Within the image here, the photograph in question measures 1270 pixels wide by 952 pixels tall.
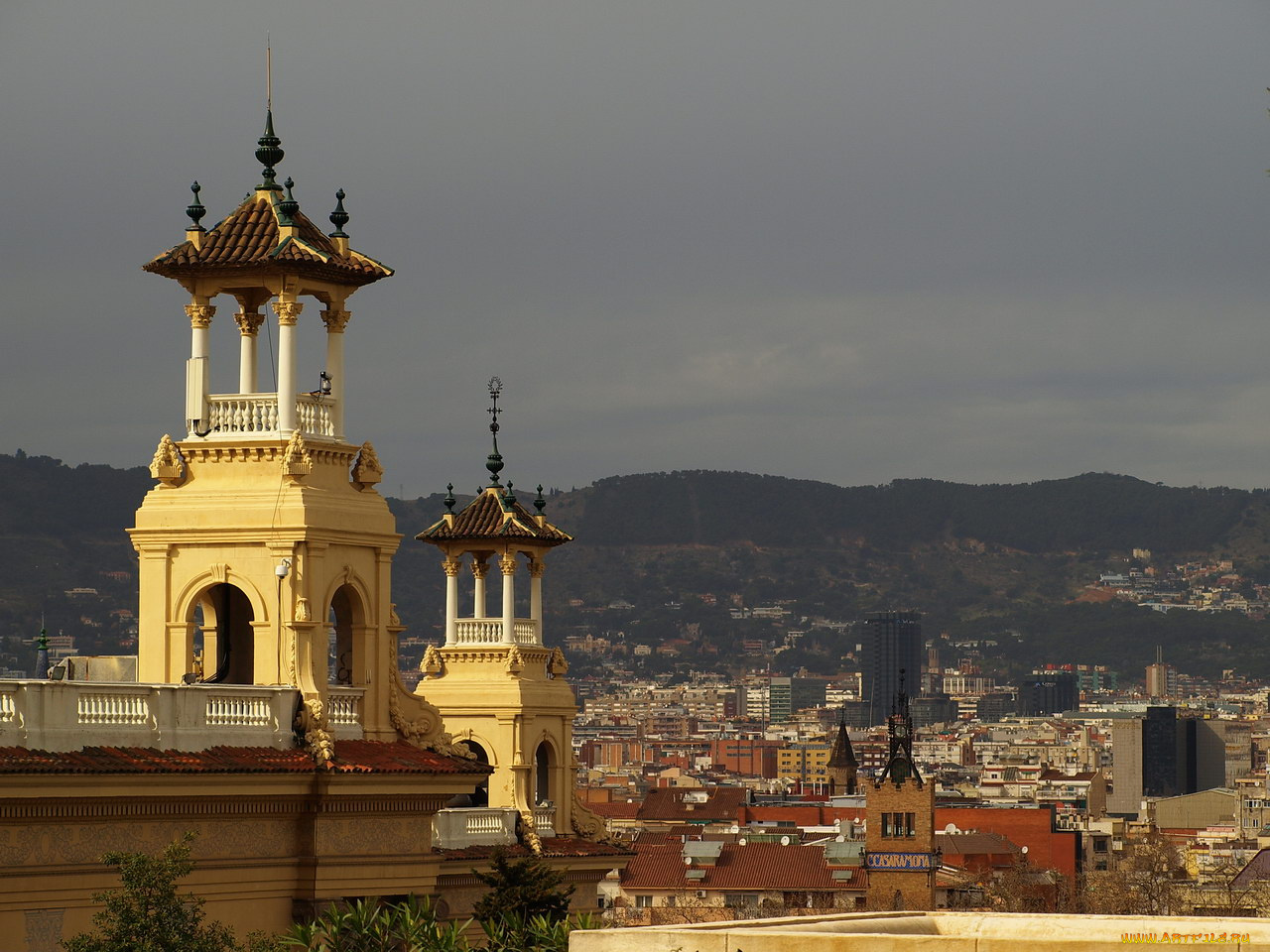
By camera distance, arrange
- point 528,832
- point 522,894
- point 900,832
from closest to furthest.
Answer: point 522,894, point 528,832, point 900,832

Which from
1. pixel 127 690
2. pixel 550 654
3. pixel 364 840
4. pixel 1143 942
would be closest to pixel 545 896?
pixel 364 840

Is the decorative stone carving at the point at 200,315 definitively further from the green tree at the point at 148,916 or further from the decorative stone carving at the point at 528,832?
the decorative stone carving at the point at 528,832

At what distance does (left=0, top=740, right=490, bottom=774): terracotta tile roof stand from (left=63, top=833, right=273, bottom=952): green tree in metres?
1.11

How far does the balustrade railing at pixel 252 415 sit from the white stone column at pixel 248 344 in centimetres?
56

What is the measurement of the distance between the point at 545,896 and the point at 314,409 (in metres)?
6.27

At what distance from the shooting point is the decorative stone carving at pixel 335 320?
111 feet

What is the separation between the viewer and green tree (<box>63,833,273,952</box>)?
2622cm

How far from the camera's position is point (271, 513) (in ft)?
105

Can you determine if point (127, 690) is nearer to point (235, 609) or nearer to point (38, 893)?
point (38, 893)

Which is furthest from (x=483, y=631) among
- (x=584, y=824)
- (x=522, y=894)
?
(x=522, y=894)

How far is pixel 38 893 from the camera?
2730cm

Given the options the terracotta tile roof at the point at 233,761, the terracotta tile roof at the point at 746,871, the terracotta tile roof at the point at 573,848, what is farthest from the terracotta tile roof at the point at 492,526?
the terracotta tile roof at the point at 746,871

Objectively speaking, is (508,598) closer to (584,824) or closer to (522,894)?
(584,824)

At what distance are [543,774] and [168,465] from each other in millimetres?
20054
